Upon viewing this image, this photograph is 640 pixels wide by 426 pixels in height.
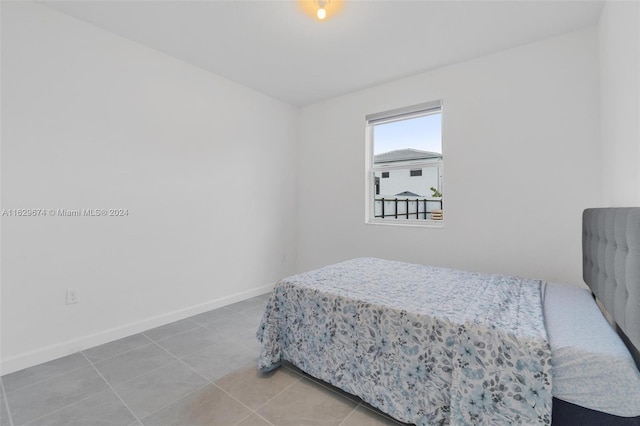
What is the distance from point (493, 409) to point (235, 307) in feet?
8.72

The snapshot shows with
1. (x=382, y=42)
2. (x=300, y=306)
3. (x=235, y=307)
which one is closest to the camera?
(x=300, y=306)

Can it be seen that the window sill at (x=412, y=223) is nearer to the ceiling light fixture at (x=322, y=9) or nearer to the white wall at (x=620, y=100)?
the white wall at (x=620, y=100)

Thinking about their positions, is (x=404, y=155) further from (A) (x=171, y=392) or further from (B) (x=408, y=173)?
(A) (x=171, y=392)

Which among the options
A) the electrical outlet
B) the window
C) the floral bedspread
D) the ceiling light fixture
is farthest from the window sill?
the electrical outlet

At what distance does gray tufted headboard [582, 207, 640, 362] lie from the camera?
1.10 metres

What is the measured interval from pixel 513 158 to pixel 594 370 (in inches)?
79.1

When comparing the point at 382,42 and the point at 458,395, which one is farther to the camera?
the point at 382,42

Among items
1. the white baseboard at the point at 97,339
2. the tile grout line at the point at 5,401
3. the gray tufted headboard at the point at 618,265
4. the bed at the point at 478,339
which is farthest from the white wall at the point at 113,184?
the gray tufted headboard at the point at 618,265

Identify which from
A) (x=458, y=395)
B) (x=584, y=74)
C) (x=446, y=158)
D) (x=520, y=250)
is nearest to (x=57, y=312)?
(x=458, y=395)

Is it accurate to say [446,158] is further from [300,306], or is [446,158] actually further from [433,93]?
[300,306]

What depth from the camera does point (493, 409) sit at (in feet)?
3.85

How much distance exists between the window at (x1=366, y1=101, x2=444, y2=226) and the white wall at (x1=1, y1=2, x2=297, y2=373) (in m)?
1.49

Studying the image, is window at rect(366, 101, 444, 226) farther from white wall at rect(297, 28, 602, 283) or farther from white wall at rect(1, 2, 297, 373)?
white wall at rect(1, 2, 297, 373)

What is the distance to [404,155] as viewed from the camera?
3447 mm
